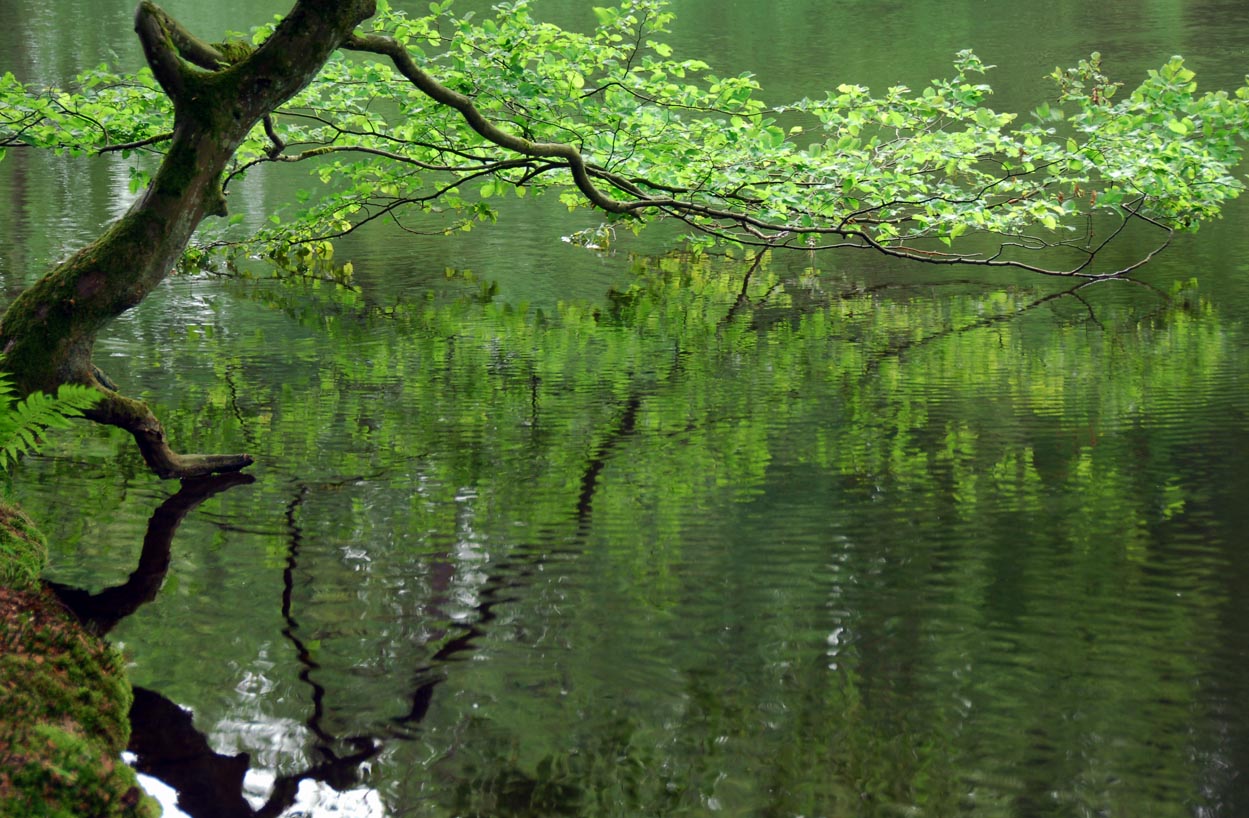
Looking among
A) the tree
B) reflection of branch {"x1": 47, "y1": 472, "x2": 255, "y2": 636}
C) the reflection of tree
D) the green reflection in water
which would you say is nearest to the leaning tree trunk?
the tree

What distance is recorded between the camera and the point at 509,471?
825cm

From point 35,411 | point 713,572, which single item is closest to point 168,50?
point 35,411

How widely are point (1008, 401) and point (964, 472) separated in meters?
2.19

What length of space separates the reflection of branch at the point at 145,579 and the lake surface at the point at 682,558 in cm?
3

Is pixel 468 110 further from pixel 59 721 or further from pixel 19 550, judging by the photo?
pixel 59 721

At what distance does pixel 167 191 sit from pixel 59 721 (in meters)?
3.36

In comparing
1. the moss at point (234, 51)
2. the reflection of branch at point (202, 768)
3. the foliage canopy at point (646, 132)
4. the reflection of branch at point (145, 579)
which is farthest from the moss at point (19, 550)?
the foliage canopy at point (646, 132)

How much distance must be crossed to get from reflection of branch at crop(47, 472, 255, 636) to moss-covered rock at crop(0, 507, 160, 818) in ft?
1.06

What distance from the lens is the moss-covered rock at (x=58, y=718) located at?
3.55 meters

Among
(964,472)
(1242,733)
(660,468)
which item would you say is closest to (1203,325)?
(964,472)

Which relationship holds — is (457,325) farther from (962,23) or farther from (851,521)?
(962,23)

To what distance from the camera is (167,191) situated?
258 inches

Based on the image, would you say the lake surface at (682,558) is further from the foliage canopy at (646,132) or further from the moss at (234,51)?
the moss at (234,51)

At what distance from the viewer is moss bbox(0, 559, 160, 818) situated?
355 cm
